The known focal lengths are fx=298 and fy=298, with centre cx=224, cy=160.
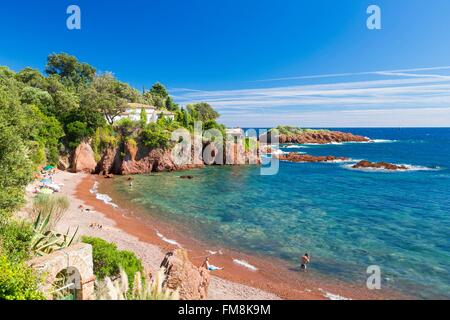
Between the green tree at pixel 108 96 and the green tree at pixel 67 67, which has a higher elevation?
the green tree at pixel 67 67

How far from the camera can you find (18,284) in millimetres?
7910

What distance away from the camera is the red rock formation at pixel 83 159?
167ft

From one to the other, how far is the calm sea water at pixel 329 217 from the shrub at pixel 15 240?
44.4ft

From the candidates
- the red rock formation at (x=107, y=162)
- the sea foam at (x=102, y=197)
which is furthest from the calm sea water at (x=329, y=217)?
the red rock formation at (x=107, y=162)

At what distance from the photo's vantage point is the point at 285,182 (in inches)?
1965

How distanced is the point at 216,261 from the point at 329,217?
601 inches

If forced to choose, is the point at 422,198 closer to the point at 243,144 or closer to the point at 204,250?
the point at 204,250

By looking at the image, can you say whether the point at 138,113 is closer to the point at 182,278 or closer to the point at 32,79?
the point at 32,79

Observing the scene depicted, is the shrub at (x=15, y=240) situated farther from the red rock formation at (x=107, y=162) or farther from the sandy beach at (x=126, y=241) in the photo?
the red rock formation at (x=107, y=162)

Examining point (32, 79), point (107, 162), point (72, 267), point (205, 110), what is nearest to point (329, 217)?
point (72, 267)
